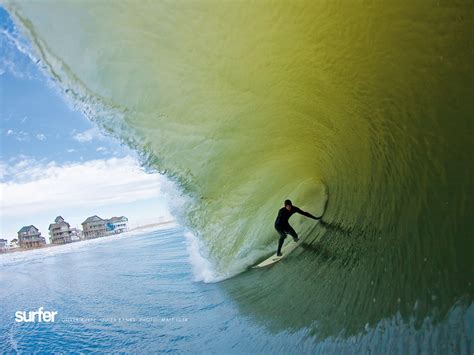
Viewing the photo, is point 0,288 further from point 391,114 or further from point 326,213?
point 391,114

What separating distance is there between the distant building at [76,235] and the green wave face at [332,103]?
222 centimetres

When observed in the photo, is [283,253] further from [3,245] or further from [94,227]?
[94,227]

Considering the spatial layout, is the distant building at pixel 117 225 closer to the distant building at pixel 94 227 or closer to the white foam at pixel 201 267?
the distant building at pixel 94 227

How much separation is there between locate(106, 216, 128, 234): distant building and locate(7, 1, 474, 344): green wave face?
3200 millimetres

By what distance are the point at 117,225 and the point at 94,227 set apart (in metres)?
0.64

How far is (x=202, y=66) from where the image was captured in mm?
1803

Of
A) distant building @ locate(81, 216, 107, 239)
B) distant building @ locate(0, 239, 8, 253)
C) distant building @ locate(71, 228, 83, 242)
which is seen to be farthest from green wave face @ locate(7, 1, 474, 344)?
distant building @ locate(81, 216, 107, 239)

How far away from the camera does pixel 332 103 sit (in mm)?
1935

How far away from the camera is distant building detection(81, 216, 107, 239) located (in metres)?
4.55

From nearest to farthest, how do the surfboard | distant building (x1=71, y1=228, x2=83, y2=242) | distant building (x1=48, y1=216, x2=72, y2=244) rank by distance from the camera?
the surfboard
distant building (x1=48, y1=216, x2=72, y2=244)
distant building (x1=71, y1=228, x2=83, y2=242)

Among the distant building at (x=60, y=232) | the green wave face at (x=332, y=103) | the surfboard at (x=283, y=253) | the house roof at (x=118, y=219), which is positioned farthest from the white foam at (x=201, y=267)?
the house roof at (x=118, y=219)

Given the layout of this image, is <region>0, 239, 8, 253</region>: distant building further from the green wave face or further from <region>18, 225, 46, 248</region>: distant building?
the green wave face

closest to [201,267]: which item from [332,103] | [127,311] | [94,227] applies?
[127,311]

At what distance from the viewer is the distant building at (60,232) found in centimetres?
335
